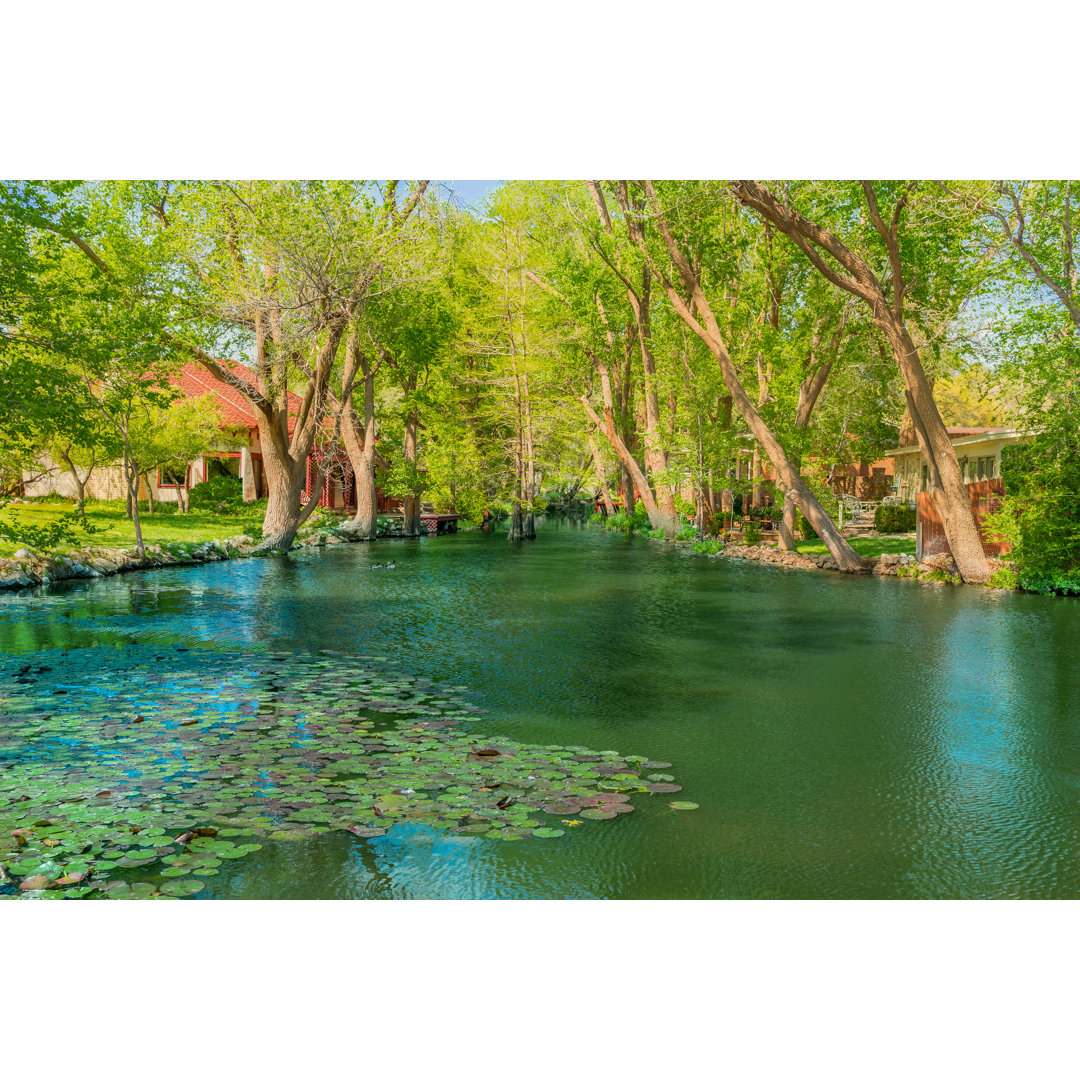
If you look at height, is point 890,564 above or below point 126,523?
below

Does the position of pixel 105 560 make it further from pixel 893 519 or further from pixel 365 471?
pixel 893 519

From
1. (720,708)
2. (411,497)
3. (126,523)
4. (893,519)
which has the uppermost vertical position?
(411,497)

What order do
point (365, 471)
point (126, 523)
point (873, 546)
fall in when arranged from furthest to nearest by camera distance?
point (365, 471), point (873, 546), point (126, 523)

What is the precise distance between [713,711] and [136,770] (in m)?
4.44

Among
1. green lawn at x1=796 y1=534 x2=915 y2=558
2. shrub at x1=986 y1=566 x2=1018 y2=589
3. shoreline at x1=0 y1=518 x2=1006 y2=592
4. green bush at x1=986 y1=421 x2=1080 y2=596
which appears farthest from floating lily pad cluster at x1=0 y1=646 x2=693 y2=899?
green lawn at x1=796 y1=534 x2=915 y2=558

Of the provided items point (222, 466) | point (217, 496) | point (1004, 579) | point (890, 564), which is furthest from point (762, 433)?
point (222, 466)

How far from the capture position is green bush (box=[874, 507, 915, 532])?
30688mm

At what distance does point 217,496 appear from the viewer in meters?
33.8

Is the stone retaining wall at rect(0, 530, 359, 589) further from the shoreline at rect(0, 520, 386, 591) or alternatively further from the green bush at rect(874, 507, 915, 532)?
the green bush at rect(874, 507, 915, 532)

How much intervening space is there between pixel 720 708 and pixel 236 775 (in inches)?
158

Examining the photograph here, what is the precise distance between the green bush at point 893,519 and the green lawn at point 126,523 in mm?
20092

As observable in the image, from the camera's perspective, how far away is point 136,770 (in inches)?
230

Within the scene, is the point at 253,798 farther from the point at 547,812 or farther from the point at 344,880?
the point at 547,812

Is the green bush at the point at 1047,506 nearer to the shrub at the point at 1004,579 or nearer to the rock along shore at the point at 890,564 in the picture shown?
the shrub at the point at 1004,579
